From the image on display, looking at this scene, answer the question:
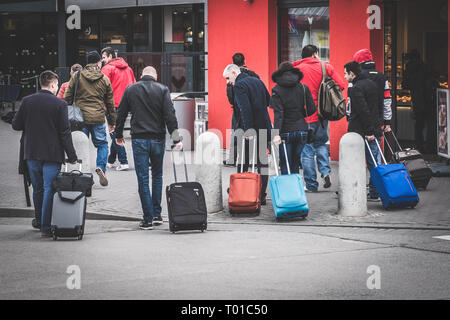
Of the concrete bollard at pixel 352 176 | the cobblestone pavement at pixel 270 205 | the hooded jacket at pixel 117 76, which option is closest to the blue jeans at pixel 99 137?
the cobblestone pavement at pixel 270 205

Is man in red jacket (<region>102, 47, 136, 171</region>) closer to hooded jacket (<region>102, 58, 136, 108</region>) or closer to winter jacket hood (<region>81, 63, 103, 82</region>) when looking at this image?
hooded jacket (<region>102, 58, 136, 108</region>)

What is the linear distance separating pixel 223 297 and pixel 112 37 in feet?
69.0

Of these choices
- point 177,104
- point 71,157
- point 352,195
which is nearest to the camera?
point 71,157

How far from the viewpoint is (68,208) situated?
9.19m

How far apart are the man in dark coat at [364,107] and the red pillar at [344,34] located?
3.70 metres

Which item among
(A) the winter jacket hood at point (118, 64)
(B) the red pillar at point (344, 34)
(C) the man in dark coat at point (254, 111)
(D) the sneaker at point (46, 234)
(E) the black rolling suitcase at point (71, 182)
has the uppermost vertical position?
(B) the red pillar at point (344, 34)

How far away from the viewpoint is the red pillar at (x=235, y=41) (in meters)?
16.3

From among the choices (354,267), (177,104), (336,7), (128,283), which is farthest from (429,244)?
(177,104)

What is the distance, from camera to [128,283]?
7.01 meters

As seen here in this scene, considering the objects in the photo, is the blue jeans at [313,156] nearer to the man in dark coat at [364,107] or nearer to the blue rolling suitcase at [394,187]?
the man in dark coat at [364,107]

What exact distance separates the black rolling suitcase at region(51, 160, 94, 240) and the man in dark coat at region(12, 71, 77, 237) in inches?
9.5

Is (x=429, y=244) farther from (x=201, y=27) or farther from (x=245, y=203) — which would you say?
(x=201, y=27)

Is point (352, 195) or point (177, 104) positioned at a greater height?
point (177, 104)

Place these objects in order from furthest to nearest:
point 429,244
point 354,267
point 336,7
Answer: point 336,7, point 429,244, point 354,267
